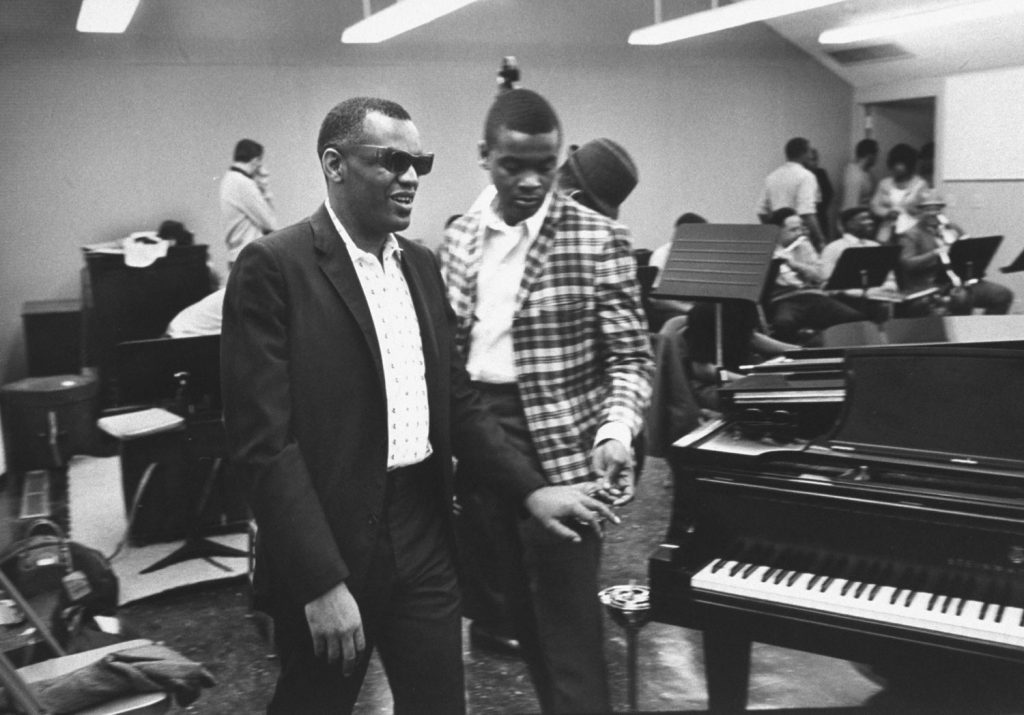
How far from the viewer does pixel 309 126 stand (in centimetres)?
951

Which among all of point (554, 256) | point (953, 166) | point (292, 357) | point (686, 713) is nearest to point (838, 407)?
point (554, 256)

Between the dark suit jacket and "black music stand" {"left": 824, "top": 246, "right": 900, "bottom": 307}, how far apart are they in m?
5.99

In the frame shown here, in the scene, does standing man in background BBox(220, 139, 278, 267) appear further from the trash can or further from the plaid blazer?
the plaid blazer

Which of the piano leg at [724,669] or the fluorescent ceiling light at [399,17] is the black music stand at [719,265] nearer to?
the piano leg at [724,669]

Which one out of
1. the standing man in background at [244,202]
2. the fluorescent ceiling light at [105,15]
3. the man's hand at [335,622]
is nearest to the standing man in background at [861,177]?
the standing man in background at [244,202]

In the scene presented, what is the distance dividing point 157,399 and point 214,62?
5400mm

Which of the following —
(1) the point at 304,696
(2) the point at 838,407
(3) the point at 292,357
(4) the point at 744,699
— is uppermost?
(3) the point at 292,357

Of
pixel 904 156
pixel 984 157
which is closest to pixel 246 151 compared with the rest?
pixel 904 156

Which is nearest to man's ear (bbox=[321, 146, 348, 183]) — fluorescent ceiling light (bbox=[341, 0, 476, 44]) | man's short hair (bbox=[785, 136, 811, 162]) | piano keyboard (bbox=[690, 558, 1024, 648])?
piano keyboard (bbox=[690, 558, 1024, 648])

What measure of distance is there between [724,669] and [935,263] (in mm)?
6161

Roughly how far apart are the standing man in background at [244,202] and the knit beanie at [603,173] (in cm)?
477

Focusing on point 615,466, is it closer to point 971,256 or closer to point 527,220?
point 527,220

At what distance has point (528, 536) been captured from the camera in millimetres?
2256

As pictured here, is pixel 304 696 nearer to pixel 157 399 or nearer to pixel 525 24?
pixel 157 399
